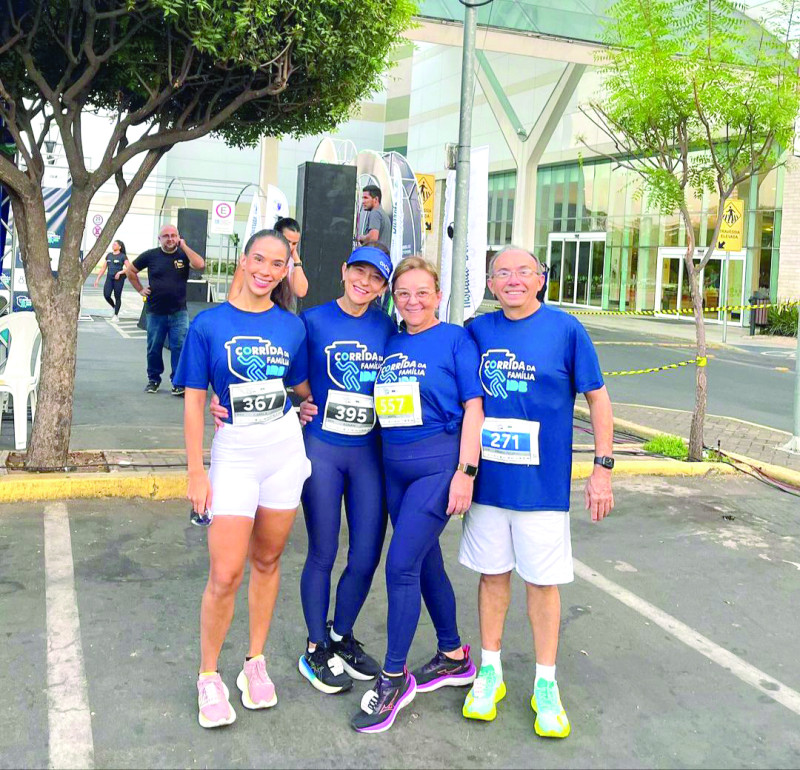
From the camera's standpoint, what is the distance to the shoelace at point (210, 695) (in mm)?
3410

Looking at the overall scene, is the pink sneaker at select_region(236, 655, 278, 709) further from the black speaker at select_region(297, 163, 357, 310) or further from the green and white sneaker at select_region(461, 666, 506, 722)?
the black speaker at select_region(297, 163, 357, 310)

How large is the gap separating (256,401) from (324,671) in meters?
1.19

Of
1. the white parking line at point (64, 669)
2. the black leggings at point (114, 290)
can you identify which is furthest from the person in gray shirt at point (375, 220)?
the black leggings at point (114, 290)

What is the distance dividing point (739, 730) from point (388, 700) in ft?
4.47

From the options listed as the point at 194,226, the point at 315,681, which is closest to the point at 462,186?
the point at 315,681

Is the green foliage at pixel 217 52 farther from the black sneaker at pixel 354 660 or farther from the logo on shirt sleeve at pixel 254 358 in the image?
the black sneaker at pixel 354 660

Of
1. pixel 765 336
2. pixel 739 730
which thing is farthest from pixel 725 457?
pixel 765 336

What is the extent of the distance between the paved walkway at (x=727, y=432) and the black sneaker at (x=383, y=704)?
235 inches

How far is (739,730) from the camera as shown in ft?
11.5

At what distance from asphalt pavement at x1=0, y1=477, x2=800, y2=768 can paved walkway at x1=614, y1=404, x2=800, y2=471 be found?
269 cm

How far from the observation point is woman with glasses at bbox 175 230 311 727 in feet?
11.1

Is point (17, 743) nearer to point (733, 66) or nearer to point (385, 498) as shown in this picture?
point (385, 498)

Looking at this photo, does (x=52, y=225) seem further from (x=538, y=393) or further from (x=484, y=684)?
(x=484, y=684)

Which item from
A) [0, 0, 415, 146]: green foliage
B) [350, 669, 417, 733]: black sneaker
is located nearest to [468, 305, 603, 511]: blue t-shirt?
[350, 669, 417, 733]: black sneaker
